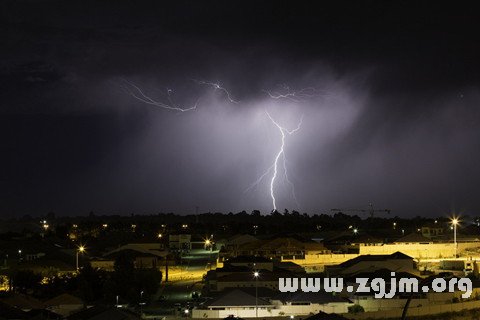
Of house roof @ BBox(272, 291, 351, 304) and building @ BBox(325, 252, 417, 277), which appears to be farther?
building @ BBox(325, 252, 417, 277)

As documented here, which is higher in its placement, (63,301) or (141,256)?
(141,256)

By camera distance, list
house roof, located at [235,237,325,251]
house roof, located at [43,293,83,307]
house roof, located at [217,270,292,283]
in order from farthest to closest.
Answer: house roof, located at [235,237,325,251]
house roof, located at [217,270,292,283]
house roof, located at [43,293,83,307]

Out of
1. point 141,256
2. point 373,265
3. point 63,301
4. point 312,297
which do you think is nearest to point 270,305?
point 312,297

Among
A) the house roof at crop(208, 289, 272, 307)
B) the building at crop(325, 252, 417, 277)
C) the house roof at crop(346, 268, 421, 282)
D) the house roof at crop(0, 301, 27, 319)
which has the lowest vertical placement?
the house roof at crop(0, 301, 27, 319)

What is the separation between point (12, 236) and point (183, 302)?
5646 cm

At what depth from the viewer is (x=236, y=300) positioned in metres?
32.5

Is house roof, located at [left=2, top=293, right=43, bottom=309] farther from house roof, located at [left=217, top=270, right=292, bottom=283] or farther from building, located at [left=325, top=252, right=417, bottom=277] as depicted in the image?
building, located at [left=325, top=252, right=417, bottom=277]

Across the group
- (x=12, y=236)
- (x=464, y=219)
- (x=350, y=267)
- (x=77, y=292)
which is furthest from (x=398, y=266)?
(x=464, y=219)

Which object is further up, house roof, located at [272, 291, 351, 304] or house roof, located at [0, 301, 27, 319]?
house roof, located at [272, 291, 351, 304]

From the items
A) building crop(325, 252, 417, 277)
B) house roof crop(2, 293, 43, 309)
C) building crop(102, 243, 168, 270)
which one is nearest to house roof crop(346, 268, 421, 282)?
building crop(325, 252, 417, 277)

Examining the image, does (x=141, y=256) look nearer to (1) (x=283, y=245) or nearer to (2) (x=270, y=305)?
(1) (x=283, y=245)

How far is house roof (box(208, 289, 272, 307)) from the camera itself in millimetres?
32156

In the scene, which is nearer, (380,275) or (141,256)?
(380,275)

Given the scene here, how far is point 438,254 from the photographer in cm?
5275
